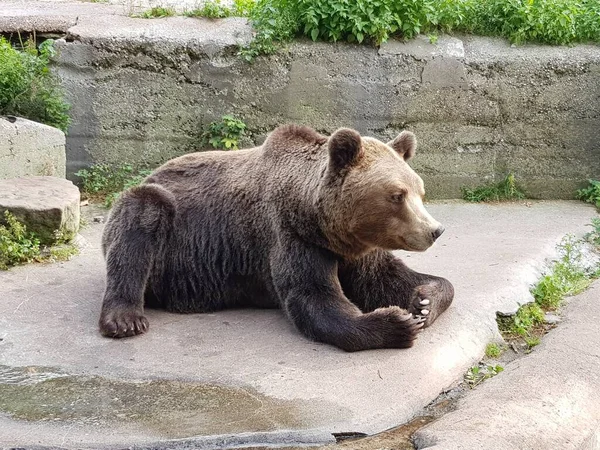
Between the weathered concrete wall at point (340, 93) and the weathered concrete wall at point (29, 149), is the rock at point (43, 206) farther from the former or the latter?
the weathered concrete wall at point (340, 93)

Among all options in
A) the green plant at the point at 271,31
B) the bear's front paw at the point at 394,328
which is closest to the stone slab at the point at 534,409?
the bear's front paw at the point at 394,328

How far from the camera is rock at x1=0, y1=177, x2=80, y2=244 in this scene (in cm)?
639

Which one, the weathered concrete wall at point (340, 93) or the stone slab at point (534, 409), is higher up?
the weathered concrete wall at point (340, 93)

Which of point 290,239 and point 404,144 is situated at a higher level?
point 404,144

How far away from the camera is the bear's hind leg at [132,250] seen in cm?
508

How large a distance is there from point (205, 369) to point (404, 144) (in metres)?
1.81

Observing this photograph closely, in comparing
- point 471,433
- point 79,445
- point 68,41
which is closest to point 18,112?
point 68,41

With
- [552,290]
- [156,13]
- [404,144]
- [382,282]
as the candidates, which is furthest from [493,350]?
[156,13]

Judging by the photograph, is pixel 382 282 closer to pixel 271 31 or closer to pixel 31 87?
pixel 271 31

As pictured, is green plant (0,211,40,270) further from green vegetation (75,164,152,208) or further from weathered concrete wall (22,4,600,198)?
weathered concrete wall (22,4,600,198)

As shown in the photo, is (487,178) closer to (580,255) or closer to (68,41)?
(580,255)

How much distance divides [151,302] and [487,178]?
4072mm

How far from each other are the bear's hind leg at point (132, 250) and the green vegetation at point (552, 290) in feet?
7.13

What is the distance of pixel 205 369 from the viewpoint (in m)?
4.56
